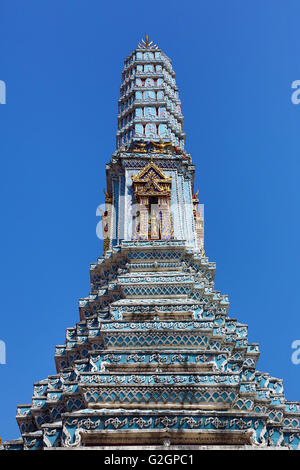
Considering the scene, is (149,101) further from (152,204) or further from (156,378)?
(156,378)

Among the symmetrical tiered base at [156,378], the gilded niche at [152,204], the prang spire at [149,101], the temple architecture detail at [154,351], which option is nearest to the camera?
the symmetrical tiered base at [156,378]

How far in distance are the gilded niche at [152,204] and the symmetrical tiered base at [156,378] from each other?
1.70m

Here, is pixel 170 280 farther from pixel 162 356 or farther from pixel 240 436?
pixel 240 436

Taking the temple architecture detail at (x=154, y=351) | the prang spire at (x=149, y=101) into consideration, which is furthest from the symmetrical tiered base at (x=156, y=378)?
the prang spire at (x=149, y=101)

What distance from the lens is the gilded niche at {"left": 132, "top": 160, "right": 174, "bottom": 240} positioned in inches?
1081

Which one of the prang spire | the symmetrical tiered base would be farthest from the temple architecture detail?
the prang spire

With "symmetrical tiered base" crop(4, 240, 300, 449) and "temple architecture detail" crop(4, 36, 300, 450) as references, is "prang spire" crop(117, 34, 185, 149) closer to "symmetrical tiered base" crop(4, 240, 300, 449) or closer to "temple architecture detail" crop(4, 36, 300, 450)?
"temple architecture detail" crop(4, 36, 300, 450)

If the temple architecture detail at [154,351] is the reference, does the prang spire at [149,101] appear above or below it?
above

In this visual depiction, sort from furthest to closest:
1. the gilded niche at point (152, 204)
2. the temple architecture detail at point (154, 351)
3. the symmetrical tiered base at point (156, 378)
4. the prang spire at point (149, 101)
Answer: the prang spire at point (149, 101), the gilded niche at point (152, 204), the temple architecture detail at point (154, 351), the symmetrical tiered base at point (156, 378)

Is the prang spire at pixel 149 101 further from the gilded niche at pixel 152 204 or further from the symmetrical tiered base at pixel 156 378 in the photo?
the symmetrical tiered base at pixel 156 378

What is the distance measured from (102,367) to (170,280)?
5.63m

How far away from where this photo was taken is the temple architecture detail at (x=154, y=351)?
1625 centimetres

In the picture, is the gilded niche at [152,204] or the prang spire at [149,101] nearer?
the gilded niche at [152,204]

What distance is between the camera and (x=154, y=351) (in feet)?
63.4
